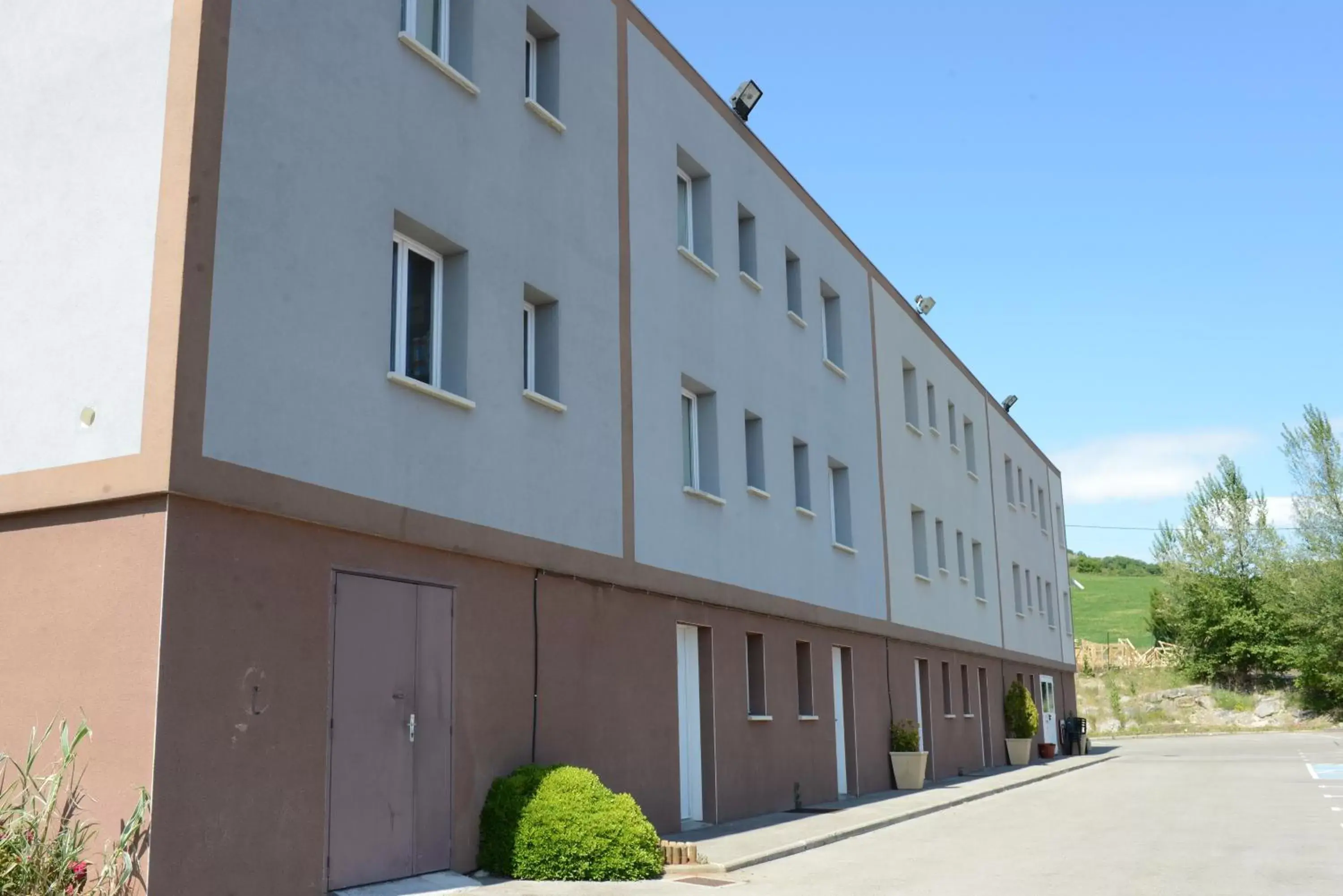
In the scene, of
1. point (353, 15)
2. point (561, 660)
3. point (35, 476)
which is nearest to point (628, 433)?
point (561, 660)

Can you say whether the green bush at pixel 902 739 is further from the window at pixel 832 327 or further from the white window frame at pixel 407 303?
the white window frame at pixel 407 303

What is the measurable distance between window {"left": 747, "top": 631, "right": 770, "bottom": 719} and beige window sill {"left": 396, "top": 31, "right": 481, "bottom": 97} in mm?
9697

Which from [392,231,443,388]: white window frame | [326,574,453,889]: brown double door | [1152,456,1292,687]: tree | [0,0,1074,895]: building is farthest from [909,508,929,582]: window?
[1152,456,1292,687]: tree

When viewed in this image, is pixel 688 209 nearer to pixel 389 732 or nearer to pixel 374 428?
pixel 374 428

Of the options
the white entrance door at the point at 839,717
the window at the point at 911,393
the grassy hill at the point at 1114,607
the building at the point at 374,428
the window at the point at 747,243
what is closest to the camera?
the building at the point at 374,428

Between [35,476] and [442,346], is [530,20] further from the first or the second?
[35,476]

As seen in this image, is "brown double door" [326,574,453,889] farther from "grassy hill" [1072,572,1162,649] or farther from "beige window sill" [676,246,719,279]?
"grassy hill" [1072,572,1162,649]

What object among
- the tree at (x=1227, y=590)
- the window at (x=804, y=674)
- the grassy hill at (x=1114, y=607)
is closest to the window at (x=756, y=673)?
the window at (x=804, y=674)

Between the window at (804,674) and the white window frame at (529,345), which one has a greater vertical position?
the white window frame at (529,345)

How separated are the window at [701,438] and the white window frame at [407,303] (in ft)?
19.6

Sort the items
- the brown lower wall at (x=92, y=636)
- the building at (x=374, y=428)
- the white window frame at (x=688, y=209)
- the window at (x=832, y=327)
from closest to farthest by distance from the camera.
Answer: the brown lower wall at (x=92, y=636)
the building at (x=374, y=428)
the white window frame at (x=688, y=209)
the window at (x=832, y=327)

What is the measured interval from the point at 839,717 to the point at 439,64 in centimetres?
1475

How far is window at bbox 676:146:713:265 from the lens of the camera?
18.7 m

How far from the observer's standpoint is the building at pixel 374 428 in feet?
29.5
